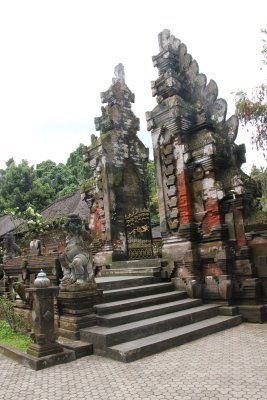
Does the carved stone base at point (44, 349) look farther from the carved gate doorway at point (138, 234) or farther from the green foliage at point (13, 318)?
the carved gate doorway at point (138, 234)

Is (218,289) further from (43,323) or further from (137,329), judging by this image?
(43,323)

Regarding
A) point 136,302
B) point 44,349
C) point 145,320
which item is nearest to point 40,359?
point 44,349

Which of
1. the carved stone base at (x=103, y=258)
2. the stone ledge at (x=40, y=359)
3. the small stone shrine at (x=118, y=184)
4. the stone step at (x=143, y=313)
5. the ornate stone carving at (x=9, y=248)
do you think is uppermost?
the small stone shrine at (x=118, y=184)

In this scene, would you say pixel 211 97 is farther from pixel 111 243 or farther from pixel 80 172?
pixel 80 172

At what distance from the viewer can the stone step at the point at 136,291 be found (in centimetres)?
731

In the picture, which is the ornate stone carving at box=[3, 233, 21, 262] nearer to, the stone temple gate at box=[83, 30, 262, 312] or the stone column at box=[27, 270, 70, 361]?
the stone temple gate at box=[83, 30, 262, 312]

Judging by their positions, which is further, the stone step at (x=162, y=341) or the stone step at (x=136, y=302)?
the stone step at (x=136, y=302)

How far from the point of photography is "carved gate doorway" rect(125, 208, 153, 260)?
11375 millimetres

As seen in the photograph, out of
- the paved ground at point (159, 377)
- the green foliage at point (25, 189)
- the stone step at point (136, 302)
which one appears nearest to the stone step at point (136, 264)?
the stone step at point (136, 302)

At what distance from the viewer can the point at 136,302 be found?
23.7 ft

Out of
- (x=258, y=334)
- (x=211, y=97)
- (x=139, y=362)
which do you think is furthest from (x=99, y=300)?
(x=211, y=97)

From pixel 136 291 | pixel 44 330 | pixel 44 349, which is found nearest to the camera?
pixel 44 349

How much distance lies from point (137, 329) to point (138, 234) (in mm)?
5732

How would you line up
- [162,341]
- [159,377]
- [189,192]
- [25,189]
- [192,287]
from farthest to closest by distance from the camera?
1. [25,189]
2. [189,192]
3. [192,287]
4. [162,341]
5. [159,377]
